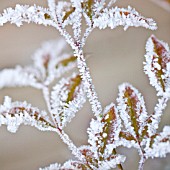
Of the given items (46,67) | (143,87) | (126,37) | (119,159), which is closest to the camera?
(119,159)

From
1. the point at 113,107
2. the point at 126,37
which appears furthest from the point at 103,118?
the point at 126,37

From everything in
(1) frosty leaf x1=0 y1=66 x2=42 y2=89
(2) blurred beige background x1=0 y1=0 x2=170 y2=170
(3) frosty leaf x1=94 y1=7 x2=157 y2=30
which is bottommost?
(3) frosty leaf x1=94 y1=7 x2=157 y2=30

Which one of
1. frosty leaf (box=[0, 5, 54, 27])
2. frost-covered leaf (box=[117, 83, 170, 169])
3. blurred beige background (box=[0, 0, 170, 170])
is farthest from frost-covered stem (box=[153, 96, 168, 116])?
blurred beige background (box=[0, 0, 170, 170])

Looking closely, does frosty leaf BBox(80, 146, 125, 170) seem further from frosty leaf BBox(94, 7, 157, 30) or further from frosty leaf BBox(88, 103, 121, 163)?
frosty leaf BBox(94, 7, 157, 30)

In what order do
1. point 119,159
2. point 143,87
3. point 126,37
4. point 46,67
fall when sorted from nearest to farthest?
point 119,159 < point 46,67 < point 143,87 < point 126,37

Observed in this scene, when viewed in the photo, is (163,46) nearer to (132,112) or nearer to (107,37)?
(132,112)

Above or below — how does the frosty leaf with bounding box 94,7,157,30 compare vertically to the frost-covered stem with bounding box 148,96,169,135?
above
